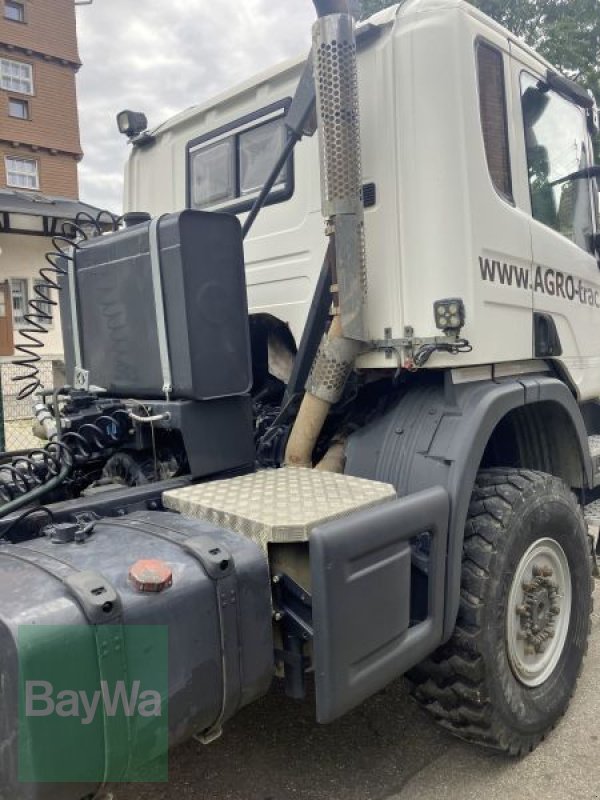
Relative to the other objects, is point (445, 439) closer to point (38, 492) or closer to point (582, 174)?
point (38, 492)

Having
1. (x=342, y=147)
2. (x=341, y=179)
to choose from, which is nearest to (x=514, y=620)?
(x=341, y=179)

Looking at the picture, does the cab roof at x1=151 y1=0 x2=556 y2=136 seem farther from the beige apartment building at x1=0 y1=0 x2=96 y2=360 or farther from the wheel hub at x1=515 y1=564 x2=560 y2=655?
the beige apartment building at x1=0 y1=0 x2=96 y2=360

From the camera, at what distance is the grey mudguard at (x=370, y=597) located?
1.98 metres

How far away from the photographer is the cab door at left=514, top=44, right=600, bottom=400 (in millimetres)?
3369

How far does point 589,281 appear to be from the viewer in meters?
3.93

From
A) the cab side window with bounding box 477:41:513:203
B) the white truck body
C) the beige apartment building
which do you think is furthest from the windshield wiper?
the beige apartment building

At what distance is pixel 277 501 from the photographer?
2.28 m

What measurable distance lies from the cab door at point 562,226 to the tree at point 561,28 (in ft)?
22.1

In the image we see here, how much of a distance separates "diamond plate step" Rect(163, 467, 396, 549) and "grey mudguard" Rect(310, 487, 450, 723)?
7 cm

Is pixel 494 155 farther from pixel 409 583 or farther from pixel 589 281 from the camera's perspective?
pixel 409 583

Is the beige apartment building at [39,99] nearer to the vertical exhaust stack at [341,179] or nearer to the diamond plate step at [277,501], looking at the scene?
the vertical exhaust stack at [341,179]

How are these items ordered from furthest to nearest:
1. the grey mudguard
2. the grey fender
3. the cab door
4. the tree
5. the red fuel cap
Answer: the tree → the cab door → the grey fender → the grey mudguard → the red fuel cap

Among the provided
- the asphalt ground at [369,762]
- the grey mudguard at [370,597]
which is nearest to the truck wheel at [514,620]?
the asphalt ground at [369,762]

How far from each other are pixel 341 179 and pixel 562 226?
168 centimetres
